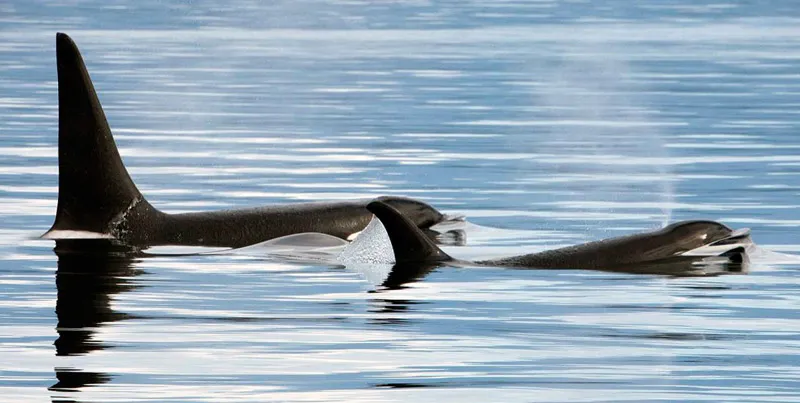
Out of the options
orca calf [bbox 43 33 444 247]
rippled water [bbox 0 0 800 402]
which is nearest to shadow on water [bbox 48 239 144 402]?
rippled water [bbox 0 0 800 402]

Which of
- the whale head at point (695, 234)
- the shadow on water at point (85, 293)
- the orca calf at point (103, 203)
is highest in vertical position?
the orca calf at point (103, 203)

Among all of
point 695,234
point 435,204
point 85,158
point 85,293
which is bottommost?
point 85,293

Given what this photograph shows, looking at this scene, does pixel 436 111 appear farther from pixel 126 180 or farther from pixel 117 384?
pixel 117 384

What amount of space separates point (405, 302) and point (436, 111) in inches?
744

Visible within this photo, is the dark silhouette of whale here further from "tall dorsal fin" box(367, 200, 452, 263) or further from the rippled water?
the rippled water

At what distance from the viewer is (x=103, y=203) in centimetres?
1563

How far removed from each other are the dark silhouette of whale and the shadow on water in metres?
1.60

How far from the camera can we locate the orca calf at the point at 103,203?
15.5 m

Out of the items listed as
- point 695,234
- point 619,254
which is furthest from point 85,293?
point 695,234

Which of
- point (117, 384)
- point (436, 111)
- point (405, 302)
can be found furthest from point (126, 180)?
point (436, 111)

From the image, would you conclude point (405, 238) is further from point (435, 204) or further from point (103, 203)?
point (435, 204)

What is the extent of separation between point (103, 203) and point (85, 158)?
1.13ft

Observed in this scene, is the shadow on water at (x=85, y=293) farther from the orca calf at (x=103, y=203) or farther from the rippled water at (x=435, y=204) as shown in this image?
the orca calf at (x=103, y=203)

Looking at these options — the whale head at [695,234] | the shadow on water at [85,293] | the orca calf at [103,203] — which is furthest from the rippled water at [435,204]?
the orca calf at [103,203]
